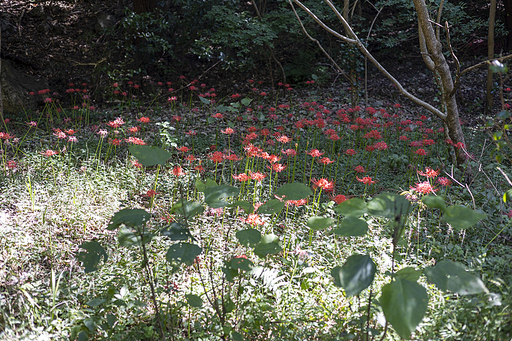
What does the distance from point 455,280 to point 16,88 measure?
23.5 ft

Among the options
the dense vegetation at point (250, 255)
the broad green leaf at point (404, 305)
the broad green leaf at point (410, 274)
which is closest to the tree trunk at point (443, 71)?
the dense vegetation at point (250, 255)

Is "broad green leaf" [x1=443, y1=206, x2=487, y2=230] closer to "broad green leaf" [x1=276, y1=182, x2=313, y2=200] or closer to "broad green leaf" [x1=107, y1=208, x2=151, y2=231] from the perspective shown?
"broad green leaf" [x1=276, y1=182, x2=313, y2=200]

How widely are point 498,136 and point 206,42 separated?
5.12 m

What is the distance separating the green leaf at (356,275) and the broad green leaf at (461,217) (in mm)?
324

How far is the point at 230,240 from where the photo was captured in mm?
2336

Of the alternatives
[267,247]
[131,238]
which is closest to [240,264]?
[267,247]

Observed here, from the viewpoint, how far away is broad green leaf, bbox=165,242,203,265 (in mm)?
1144

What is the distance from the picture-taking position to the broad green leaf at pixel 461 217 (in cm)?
105

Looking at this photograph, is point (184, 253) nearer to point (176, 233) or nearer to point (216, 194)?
point (176, 233)

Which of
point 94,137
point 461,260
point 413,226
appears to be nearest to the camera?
point 461,260

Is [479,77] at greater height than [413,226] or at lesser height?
greater

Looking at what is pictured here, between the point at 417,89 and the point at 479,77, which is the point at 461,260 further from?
the point at 479,77

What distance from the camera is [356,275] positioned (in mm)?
964

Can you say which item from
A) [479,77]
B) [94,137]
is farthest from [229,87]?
[479,77]
